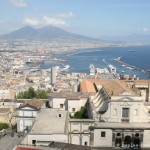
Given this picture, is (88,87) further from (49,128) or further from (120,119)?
(49,128)

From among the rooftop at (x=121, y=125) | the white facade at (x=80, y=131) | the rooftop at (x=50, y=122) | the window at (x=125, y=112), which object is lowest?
the white facade at (x=80, y=131)

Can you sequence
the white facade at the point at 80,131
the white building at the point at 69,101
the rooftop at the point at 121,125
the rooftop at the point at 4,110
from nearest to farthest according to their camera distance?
the rooftop at the point at 121,125 < the white facade at the point at 80,131 < the white building at the point at 69,101 < the rooftop at the point at 4,110

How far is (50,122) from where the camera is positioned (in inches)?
1329

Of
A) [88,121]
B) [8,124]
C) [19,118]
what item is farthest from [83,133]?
[8,124]

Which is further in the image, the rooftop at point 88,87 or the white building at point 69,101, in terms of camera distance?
the rooftop at point 88,87

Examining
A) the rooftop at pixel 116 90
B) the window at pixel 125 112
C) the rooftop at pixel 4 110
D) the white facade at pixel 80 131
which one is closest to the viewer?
the white facade at pixel 80 131

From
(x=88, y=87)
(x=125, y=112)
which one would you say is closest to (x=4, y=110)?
(x=88, y=87)

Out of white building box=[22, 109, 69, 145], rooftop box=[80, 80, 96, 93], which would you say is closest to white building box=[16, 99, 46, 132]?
white building box=[22, 109, 69, 145]

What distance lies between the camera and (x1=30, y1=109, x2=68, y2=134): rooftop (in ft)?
102

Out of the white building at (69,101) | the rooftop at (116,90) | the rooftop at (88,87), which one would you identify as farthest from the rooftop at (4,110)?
the rooftop at (116,90)

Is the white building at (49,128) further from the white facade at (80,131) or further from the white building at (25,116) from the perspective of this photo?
the white building at (25,116)

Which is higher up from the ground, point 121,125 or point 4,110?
point 121,125

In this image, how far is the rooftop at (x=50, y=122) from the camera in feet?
102

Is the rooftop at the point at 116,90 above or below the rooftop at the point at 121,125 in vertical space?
above
